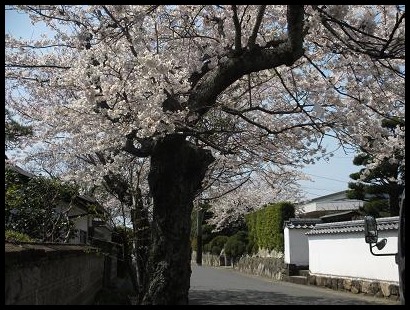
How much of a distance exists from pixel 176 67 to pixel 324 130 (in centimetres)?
299

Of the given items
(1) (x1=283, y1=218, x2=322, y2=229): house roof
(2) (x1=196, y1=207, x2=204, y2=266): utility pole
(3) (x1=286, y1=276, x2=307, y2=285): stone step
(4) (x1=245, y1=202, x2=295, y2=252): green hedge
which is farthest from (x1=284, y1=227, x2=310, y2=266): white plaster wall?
(2) (x1=196, y1=207, x2=204, y2=266): utility pole

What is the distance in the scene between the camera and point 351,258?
15945 mm

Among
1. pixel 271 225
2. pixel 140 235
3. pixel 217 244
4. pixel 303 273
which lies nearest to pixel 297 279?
pixel 303 273

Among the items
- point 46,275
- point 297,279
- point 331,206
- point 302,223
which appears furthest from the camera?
point 331,206

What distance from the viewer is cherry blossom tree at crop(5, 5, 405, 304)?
7414mm

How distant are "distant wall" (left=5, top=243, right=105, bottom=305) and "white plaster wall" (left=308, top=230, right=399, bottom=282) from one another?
305 inches

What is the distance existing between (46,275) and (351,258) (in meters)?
11.5

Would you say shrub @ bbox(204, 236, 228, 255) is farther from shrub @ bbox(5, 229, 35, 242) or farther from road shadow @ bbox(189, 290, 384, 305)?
shrub @ bbox(5, 229, 35, 242)

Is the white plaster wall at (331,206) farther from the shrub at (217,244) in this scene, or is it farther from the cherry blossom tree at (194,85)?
the cherry blossom tree at (194,85)

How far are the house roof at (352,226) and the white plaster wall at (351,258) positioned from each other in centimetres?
14

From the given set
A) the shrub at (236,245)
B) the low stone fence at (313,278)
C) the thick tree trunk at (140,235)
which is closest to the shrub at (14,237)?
the thick tree trunk at (140,235)

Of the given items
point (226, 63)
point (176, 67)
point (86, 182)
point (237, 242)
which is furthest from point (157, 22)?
point (237, 242)

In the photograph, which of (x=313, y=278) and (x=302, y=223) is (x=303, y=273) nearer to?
(x=302, y=223)
